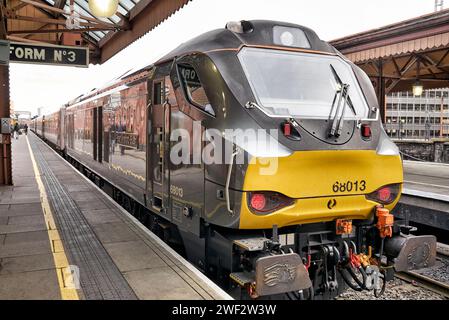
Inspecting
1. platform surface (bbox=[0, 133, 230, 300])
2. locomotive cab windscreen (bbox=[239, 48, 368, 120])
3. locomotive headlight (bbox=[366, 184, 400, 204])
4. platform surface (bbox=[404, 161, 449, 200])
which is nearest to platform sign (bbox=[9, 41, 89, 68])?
platform surface (bbox=[0, 133, 230, 300])

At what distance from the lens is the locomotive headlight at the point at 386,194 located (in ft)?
16.0

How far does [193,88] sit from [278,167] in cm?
145

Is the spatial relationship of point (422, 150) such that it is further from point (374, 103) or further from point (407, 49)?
point (374, 103)

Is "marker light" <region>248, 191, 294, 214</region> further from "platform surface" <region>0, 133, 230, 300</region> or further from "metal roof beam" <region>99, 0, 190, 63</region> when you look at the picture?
"metal roof beam" <region>99, 0, 190, 63</region>

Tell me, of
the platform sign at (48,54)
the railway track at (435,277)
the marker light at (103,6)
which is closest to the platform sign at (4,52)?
the platform sign at (48,54)

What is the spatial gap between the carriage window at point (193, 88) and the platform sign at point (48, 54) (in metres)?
5.43

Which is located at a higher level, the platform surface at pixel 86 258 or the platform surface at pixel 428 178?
the platform surface at pixel 428 178

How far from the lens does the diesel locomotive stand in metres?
4.16

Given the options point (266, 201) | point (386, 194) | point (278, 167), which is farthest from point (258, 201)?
point (386, 194)

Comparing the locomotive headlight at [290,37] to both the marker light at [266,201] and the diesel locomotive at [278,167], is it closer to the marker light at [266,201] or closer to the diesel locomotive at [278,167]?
the diesel locomotive at [278,167]

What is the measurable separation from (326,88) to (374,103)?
697mm

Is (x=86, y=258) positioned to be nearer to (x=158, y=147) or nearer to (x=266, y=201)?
(x=158, y=147)
